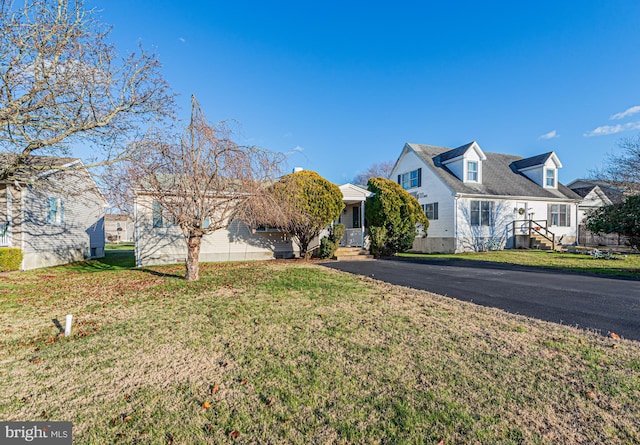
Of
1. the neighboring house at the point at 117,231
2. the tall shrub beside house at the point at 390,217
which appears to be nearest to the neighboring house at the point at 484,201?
the tall shrub beside house at the point at 390,217

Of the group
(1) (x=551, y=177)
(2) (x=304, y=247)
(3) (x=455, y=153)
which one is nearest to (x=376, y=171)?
(1) (x=551, y=177)

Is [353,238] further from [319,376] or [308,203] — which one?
[319,376]

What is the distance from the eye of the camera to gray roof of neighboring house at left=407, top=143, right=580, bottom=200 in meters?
19.2

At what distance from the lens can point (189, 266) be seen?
29.7 feet

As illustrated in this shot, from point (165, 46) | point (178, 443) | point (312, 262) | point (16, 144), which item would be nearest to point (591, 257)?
point (312, 262)

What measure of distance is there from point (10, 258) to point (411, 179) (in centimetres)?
2163

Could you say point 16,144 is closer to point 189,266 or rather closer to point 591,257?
point 189,266

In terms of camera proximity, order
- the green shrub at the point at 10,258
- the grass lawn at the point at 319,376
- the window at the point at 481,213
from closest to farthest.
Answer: the grass lawn at the point at 319,376 < the green shrub at the point at 10,258 < the window at the point at 481,213

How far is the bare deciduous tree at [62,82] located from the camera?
19.1 feet

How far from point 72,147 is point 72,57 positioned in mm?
2455

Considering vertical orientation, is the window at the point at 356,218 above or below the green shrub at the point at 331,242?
above

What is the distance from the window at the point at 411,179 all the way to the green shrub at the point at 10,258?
21331mm

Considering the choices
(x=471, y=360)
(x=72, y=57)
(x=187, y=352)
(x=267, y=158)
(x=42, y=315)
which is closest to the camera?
(x=471, y=360)

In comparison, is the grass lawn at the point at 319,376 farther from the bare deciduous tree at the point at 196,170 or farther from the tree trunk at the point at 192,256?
the bare deciduous tree at the point at 196,170
